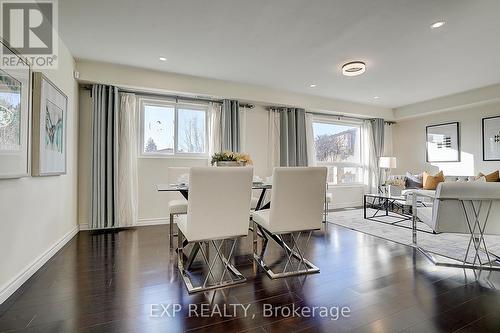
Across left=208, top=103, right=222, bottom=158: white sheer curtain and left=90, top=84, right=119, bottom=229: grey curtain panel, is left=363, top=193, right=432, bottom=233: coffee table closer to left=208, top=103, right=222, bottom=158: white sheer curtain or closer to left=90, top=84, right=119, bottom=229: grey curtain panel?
left=208, top=103, right=222, bottom=158: white sheer curtain

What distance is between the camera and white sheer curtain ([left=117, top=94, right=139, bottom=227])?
388 centimetres

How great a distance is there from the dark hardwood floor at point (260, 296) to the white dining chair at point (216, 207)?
1.10 feet

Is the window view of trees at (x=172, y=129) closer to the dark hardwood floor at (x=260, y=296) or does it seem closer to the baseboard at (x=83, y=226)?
the baseboard at (x=83, y=226)

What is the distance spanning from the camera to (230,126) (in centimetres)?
454

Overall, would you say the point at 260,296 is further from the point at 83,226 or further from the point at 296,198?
the point at 83,226

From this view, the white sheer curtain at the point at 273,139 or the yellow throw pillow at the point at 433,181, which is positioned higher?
the white sheer curtain at the point at 273,139

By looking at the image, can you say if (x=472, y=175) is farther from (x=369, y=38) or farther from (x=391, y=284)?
(x=391, y=284)

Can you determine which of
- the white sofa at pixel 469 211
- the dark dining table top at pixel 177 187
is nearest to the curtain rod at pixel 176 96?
the dark dining table top at pixel 177 187

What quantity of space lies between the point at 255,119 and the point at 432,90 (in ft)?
11.7

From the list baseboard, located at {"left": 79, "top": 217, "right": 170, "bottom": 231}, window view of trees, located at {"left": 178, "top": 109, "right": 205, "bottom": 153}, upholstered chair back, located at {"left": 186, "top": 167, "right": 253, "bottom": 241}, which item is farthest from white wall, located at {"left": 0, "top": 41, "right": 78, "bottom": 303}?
window view of trees, located at {"left": 178, "top": 109, "right": 205, "bottom": 153}

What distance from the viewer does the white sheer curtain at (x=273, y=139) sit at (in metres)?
5.07

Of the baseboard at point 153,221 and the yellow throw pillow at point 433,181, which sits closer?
the baseboard at point 153,221

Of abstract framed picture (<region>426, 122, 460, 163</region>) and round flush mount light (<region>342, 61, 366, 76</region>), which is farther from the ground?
round flush mount light (<region>342, 61, 366, 76</region>)

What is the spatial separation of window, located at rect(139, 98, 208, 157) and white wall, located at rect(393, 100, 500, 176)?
5.17 m
